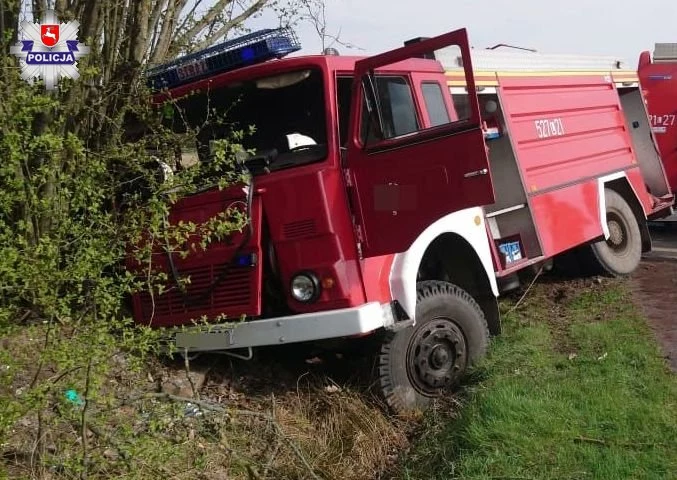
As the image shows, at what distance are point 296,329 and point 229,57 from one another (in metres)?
1.94

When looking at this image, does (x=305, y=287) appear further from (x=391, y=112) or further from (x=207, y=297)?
(x=391, y=112)

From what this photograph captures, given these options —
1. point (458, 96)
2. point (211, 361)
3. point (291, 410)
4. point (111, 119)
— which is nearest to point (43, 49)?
point (111, 119)

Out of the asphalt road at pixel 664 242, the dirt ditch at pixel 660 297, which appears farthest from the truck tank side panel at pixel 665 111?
the dirt ditch at pixel 660 297

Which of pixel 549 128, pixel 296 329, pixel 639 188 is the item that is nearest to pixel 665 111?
pixel 639 188

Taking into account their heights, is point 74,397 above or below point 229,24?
below

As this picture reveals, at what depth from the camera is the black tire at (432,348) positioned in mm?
4992

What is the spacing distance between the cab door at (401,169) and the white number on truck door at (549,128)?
2.43 meters

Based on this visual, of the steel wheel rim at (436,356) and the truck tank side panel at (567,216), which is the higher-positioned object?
the truck tank side panel at (567,216)

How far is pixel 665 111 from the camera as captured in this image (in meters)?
11.3

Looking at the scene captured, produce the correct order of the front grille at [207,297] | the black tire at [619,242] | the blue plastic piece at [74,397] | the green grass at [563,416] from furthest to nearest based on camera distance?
the black tire at [619,242] → the front grille at [207,297] → the green grass at [563,416] → the blue plastic piece at [74,397]

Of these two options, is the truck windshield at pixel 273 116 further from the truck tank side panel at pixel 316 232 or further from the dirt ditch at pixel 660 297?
the dirt ditch at pixel 660 297

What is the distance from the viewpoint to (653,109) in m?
11.4

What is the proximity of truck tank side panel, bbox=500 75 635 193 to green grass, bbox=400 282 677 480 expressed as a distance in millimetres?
1696

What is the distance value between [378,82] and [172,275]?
6.04 feet
